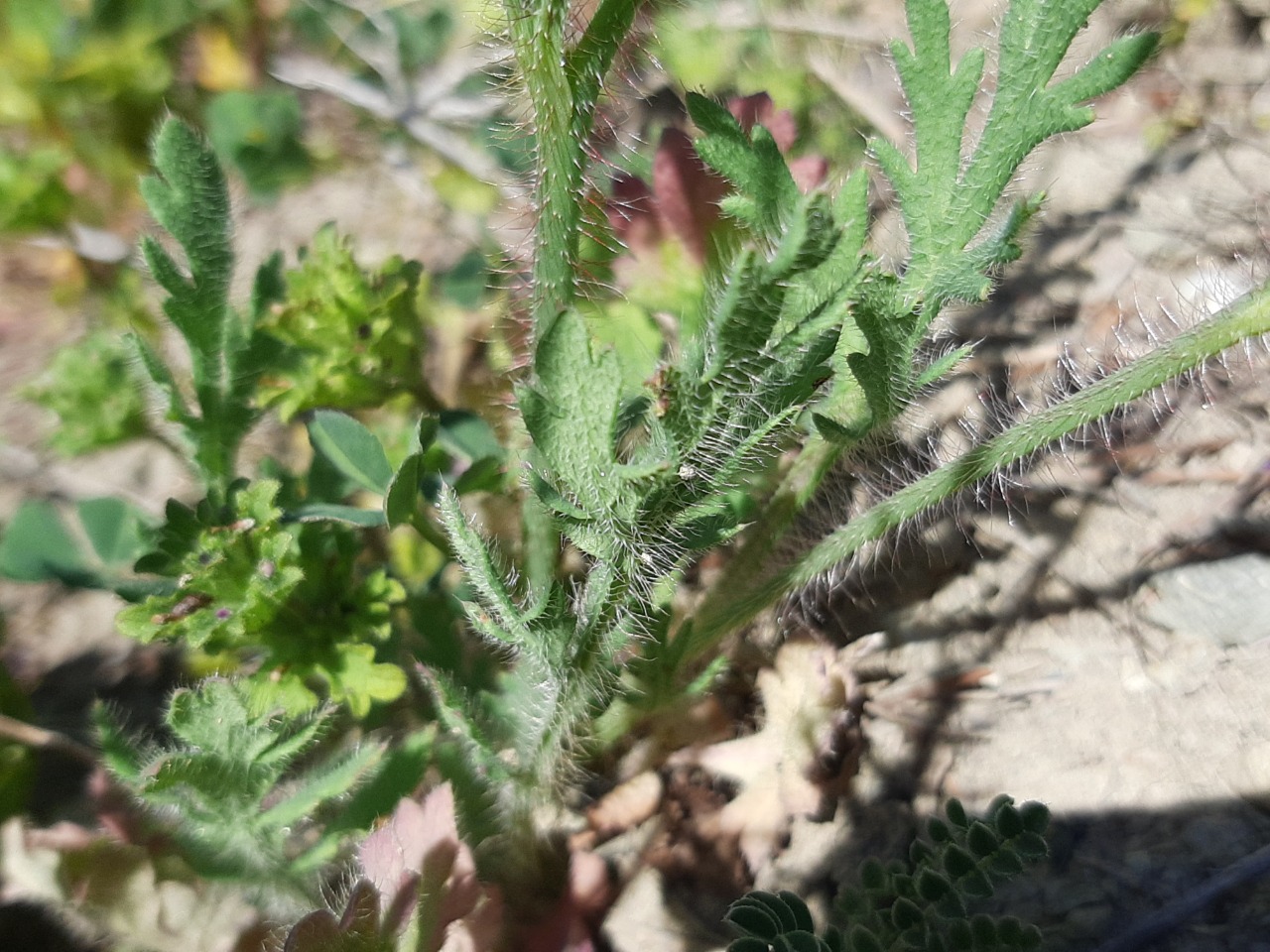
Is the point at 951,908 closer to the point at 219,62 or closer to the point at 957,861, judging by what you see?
the point at 957,861

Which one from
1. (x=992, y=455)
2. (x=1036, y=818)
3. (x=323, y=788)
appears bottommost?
(x=323, y=788)

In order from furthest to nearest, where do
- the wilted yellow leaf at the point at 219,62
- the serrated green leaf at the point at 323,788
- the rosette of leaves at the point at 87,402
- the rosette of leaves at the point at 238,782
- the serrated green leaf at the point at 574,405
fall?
1. the wilted yellow leaf at the point at 219,62
2. the rosette of leaves at the point at 87,402
3. the serrated green leaf at the point at 323,788
4. the rosette of leaves at the point at 238,782
5. the serrated green leaf at the point at 574,405

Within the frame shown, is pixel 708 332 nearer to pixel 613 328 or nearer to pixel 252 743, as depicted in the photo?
pixel 613 328

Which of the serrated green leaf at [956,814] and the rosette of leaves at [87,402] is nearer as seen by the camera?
the serrated green leaf at [956,814]

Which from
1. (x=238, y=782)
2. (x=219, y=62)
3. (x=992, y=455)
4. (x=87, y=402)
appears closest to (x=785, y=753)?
(x=992, y=455)

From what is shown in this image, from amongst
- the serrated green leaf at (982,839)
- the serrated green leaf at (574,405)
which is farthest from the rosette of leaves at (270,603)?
the serrated green leaf at (982,839)

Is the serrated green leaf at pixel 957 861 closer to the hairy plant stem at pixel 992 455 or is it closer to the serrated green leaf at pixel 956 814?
the serrated green leaf at pixel 956 814

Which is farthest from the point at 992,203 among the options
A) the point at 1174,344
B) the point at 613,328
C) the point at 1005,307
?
the point at 1005,307
